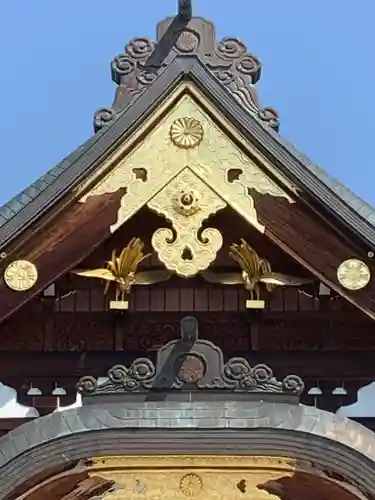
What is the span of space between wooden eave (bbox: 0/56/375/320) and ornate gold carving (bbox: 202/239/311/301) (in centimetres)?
12

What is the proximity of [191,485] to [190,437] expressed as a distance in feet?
0.92

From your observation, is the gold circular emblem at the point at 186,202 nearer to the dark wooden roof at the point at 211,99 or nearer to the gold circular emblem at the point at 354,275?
the dark wooden roof at the point at 211,99

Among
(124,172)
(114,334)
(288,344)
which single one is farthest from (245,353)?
(124,172)

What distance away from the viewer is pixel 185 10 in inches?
200

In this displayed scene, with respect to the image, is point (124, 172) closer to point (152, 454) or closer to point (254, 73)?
point (254, 73)

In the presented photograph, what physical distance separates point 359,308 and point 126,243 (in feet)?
2.82

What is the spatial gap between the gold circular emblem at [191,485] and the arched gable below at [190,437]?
0.67 feet

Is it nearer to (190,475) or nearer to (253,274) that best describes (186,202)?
(253,274)

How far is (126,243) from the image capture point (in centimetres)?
478

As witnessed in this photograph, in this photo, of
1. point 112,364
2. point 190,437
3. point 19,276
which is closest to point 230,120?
point 19,276

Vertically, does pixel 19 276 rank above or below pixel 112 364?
below

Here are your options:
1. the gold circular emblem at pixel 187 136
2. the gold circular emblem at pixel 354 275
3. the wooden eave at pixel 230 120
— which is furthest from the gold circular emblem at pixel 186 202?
the gold circular emblem at pixel 354 275

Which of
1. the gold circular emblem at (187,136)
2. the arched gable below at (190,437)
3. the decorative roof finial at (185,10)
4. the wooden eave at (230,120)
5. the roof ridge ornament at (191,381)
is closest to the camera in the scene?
the arched gable below at (190,437)

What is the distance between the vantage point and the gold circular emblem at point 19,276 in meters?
4.55
